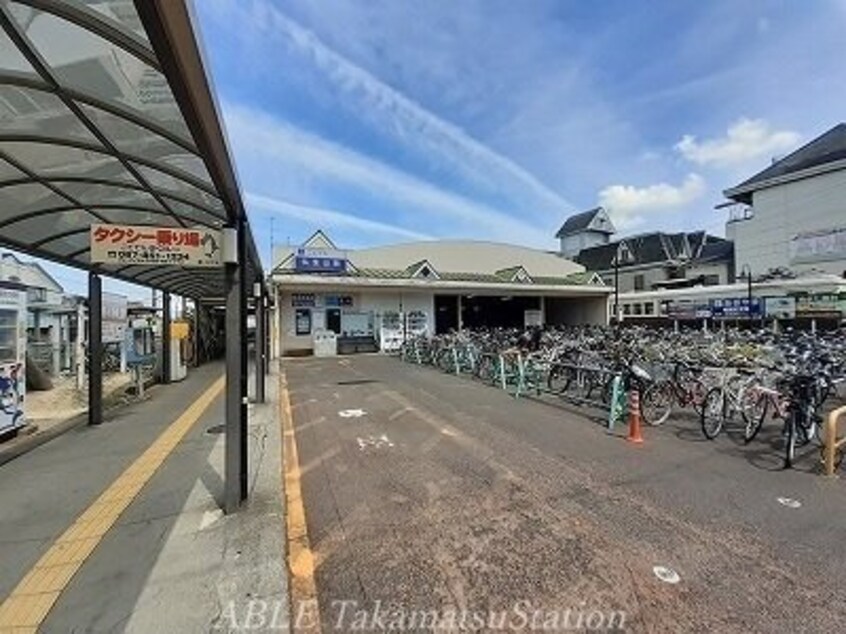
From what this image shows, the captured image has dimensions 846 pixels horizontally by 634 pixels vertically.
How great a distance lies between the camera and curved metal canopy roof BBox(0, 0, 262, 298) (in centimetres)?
228

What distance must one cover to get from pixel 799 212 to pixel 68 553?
38179mm

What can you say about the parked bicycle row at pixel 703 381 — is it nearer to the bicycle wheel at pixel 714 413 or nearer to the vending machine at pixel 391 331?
the bicycle wheel at pixel 714 413

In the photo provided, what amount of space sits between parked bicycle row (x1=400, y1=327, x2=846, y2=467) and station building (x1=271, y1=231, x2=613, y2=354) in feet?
35.3

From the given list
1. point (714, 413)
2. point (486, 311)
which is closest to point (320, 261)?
point (486, 311)

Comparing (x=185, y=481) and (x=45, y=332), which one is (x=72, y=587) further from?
(x=45, y=332)

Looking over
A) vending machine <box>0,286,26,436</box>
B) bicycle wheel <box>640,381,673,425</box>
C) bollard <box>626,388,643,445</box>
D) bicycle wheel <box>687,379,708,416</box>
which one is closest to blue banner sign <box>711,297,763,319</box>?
bicycle wheel <box>687,379,708,416</box>

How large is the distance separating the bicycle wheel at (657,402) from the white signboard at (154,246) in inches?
241

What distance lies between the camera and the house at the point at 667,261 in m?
38.5

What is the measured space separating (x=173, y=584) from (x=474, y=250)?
2735cm

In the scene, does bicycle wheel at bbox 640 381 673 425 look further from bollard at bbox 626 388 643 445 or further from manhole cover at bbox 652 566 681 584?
manhole cover at bbox 652 566 681 584

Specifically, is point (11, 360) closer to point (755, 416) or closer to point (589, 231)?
point (755, 416)

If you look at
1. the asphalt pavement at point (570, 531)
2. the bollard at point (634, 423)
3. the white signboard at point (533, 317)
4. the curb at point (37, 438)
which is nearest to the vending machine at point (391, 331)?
the white signboard at point (533, 317)

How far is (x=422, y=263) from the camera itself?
2439cm

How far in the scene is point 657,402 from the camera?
304 inches
